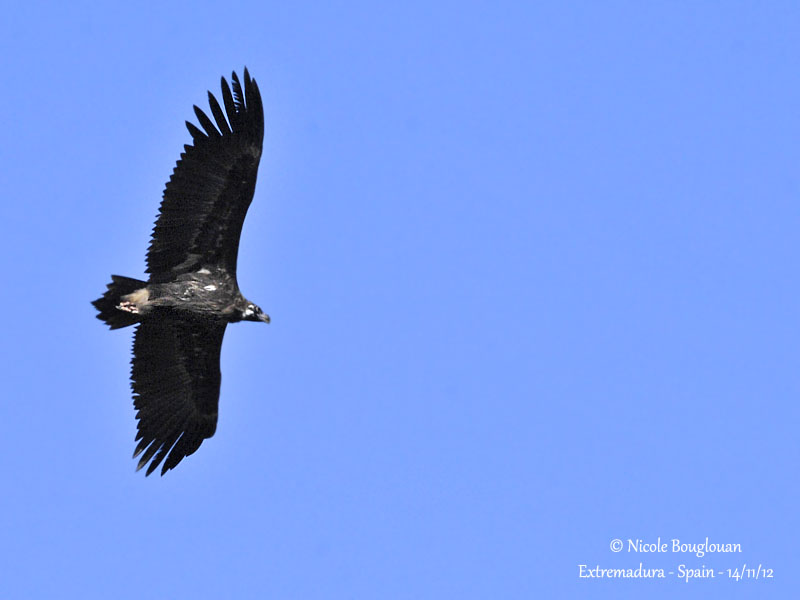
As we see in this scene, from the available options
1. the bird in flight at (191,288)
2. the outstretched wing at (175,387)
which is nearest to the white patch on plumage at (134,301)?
the bird in flight at (191,288)

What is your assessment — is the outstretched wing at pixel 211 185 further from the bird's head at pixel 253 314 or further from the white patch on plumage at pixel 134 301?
the bird's head at pixel 253 314

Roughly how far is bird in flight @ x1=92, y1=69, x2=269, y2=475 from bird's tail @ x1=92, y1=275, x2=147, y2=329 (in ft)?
0.05

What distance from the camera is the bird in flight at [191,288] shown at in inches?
849

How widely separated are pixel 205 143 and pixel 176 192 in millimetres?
953

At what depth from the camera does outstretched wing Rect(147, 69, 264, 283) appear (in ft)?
70.7

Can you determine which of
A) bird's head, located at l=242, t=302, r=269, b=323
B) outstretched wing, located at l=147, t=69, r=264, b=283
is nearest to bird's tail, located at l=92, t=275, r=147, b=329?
outstretched wing, located at l=147, t=69, r=264, b=283

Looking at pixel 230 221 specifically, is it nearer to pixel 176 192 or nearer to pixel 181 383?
pixel 176 192

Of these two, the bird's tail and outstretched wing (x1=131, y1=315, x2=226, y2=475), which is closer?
the bird's tail

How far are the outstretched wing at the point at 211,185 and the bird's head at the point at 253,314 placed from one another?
1.23m

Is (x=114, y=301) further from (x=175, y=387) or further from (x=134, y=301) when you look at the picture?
(x=175, y=387)

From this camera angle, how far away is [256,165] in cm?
2164

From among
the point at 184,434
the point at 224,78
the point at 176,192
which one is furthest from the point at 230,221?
the point at 184,434

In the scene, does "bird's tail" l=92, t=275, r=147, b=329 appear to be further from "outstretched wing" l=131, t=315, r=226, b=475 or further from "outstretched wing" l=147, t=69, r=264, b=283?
"outstretched wing" l=131, t=315, r=226, b=475

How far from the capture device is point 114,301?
2117 cm
